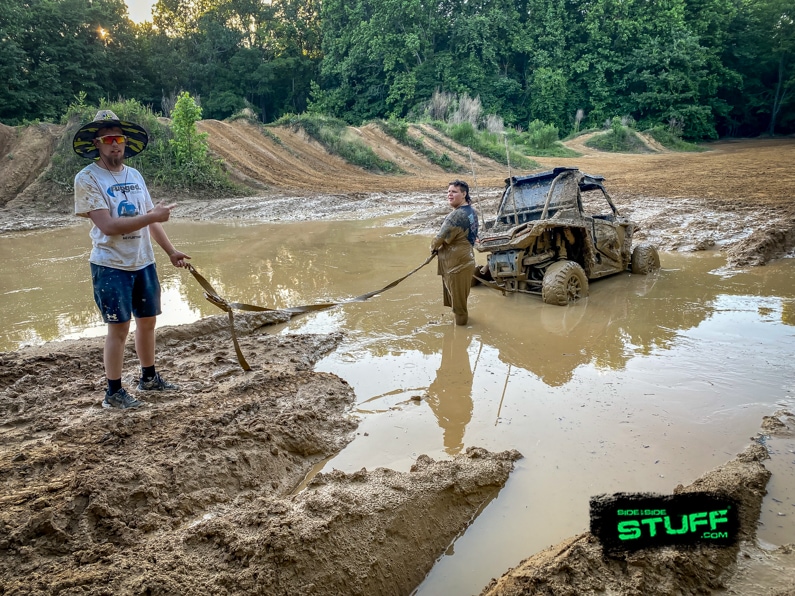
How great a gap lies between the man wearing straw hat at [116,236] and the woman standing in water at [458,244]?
3.08 m

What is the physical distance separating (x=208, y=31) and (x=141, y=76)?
686 cm

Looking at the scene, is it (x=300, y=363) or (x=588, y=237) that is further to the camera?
(x=588, y=237)

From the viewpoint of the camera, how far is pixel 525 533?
2852mm

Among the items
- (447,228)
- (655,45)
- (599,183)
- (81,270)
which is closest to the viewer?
(447,228)

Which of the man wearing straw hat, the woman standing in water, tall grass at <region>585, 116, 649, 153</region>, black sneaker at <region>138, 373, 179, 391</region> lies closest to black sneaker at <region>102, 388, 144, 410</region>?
the man wearing straw hat

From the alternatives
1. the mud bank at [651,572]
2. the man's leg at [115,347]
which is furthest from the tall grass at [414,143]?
the mud bank at [651,572]

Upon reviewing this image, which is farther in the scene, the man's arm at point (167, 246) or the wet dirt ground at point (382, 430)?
the man's arm at point (167, 246)

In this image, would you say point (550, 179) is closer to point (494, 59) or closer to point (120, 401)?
point (120, 401)

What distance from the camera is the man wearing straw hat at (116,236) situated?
3.69 metres

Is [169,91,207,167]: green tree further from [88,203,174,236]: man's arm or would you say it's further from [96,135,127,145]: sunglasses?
[88,203,174,236]: man's arm

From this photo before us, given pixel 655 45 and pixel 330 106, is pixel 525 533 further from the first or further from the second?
pixel 655 45

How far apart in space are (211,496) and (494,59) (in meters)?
43.9

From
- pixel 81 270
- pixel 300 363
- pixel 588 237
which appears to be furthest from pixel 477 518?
pixel 81 270

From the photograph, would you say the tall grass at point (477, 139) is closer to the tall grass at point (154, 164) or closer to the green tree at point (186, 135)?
the tall grass at point (154, 164)
